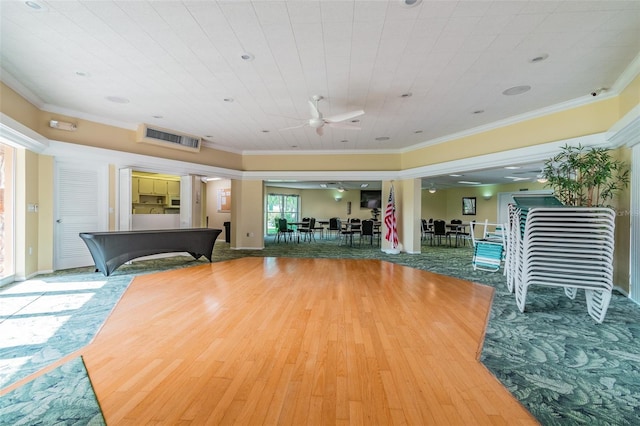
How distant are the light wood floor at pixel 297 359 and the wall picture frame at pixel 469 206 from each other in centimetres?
1160

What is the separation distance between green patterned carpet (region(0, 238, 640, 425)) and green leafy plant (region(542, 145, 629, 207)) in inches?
57.7

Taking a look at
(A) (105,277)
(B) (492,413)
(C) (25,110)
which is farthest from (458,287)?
(C) (25,110)

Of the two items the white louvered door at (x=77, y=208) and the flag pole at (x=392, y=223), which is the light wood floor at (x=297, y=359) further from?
the flag pole at (x=392, y=223)

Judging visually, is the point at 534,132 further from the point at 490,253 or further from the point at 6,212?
the point at 6,212

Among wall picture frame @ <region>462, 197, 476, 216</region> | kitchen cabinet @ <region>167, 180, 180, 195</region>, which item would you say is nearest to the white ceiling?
kitchen cabinet @ <region>167, 180, 180, 195</region>

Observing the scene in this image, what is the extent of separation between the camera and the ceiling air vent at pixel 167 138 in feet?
20.4

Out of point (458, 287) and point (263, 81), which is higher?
point (263, 81)

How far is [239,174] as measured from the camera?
8.49m

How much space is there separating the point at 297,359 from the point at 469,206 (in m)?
14.5

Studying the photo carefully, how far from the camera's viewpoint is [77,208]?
5531 millimetres

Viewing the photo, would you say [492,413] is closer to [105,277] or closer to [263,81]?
[263,81]

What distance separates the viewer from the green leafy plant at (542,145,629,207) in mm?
3930

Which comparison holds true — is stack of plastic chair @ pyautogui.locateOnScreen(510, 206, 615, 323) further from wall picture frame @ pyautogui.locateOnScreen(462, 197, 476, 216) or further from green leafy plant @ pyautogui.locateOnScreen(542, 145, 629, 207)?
wall picture frame @ pyautogui.locateOnScreen(462, 197, 476, 216)

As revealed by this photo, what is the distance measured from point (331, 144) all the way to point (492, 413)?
275 inches
